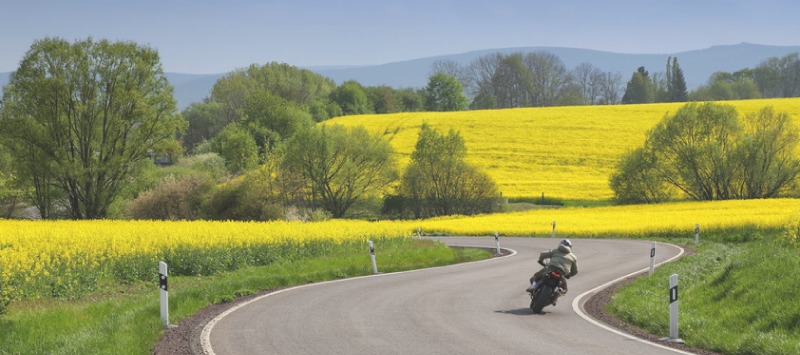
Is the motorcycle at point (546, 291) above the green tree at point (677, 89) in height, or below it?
below

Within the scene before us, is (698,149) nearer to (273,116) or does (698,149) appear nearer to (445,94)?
(273,116)

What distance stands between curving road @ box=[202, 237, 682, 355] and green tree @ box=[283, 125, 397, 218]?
38.3 metres

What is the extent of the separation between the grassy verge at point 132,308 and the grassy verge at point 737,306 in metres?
7.90

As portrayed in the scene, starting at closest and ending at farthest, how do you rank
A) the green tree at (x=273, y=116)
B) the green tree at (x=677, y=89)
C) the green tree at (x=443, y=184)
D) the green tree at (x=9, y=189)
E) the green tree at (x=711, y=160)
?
the green tree at (x=9, y=189), the green tree at (x=711, y=160), the green tree at (x=443, y=184), the green tree at (x=273, y=116), the green tree at (x=677, y=89)

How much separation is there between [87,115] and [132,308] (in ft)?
116

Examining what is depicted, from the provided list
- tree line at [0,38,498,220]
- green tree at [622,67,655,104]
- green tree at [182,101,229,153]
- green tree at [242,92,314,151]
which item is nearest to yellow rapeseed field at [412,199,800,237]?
tree line at [0,38,498,220]

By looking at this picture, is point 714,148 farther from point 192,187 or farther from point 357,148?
point 192,187

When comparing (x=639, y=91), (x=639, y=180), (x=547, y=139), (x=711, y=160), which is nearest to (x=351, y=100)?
(x=547, y=139)

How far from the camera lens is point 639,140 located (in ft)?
262

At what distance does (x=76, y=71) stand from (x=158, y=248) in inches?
1077

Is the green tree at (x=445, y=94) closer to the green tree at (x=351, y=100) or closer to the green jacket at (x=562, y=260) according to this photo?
the green tree at (x=351, y=100)

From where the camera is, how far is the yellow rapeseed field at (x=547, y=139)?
214ft

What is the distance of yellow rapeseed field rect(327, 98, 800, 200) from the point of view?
65.2 meters

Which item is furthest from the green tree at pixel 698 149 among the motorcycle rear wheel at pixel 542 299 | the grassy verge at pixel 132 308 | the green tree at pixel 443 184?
the motorcycle rear wheel at pixel 542 299
